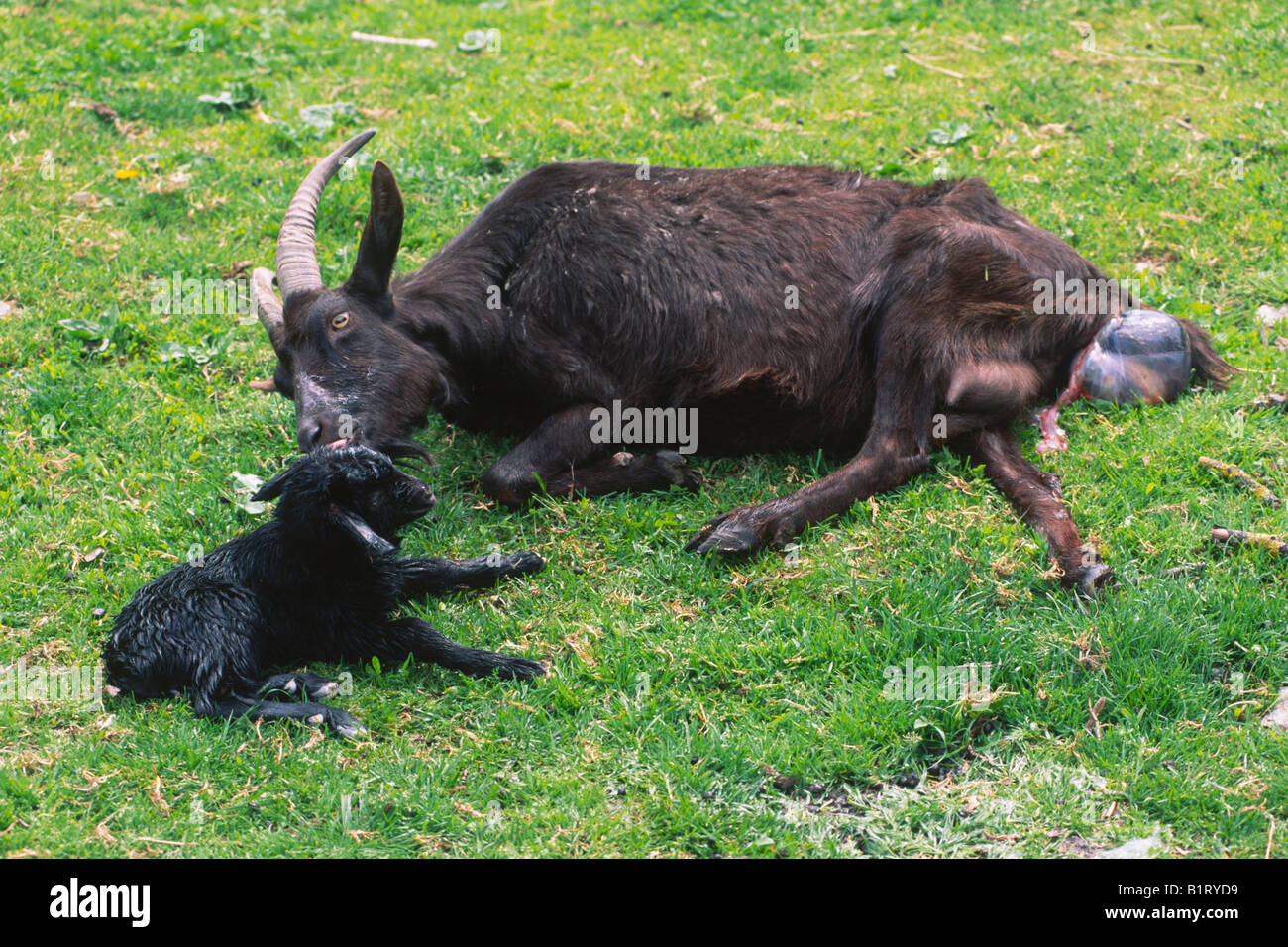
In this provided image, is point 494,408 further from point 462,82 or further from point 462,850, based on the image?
point 462,82

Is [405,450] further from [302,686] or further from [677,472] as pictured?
[302,686]

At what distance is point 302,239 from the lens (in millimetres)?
5676

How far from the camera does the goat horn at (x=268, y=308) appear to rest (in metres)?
5.51

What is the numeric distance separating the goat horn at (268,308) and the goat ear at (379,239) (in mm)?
374

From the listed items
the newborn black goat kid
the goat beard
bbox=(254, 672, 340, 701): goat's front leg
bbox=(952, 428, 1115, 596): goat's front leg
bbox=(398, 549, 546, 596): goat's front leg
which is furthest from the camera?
the goat beard

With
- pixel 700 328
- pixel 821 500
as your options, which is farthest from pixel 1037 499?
pixel 700 328

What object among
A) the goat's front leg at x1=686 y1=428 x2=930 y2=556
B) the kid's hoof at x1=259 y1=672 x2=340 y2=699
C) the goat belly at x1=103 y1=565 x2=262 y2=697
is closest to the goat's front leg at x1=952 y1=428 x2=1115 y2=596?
the goat's front leg at x1=686 y1=428 x2=930 y2=556

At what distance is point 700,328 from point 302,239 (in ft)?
6.32

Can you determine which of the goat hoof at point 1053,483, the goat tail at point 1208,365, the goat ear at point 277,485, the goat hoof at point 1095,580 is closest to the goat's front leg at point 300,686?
the goat ear at point 277,485

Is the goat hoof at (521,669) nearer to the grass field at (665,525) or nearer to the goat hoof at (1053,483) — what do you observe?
the grass field at (665,525)

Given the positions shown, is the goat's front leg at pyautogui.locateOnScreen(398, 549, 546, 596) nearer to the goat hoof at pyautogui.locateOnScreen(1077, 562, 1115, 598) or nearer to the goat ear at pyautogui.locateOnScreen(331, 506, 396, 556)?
the goat ear at pyautogui.locateOnScreen(331, 506, 396, 556)

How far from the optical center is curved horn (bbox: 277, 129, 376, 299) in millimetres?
5574

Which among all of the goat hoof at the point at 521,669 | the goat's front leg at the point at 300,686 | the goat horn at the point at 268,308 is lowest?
the goat's front leg at the point at 300,686

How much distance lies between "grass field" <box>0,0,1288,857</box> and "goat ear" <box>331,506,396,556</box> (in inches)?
19.4
